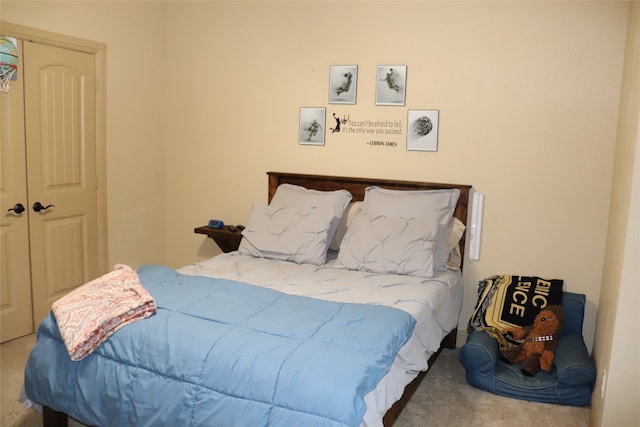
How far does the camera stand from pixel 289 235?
144 inches

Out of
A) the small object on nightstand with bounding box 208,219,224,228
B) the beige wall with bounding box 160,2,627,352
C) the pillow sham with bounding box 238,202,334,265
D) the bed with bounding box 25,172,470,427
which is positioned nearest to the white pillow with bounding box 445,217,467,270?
the bed with bounding box 25,172,470,427

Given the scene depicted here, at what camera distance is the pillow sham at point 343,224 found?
12.6 feet

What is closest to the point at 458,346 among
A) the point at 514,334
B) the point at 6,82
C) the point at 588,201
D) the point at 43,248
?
the point at 514,334

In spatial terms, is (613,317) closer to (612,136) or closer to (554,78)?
(612,136)

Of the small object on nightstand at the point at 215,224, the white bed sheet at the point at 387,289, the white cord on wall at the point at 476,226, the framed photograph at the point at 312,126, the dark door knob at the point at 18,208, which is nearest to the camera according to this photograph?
the white bed sheet at the point at 387,289

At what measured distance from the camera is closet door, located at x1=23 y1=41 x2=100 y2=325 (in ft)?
12.1

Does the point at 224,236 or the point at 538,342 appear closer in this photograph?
the point at 538,342

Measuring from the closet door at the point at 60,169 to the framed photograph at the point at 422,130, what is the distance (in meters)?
2.32

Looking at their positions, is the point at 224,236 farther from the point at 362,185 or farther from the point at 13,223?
the point at 13,223

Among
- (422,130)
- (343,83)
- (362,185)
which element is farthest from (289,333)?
(343,83)

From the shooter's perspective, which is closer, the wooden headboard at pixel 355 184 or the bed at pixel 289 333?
the bed at pixel 289 333

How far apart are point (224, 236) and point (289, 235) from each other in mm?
792

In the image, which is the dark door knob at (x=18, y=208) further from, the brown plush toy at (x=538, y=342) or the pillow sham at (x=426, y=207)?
the brown plush toy at (x=538, y=342)

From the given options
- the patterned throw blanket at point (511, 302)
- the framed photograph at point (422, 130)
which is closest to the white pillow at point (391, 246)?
the patterned throw blanket at point (511, 302)
